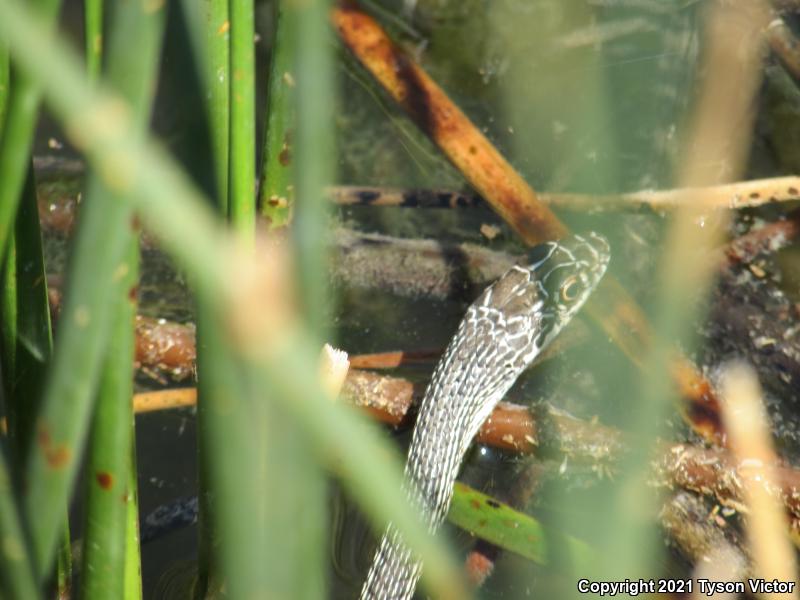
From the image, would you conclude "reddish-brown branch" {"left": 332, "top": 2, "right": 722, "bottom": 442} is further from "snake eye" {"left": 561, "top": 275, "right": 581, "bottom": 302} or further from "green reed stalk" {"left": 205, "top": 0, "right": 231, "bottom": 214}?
"green reed stalk" {"left": 205, "top": 0, "right": 231, "bottom": 214}

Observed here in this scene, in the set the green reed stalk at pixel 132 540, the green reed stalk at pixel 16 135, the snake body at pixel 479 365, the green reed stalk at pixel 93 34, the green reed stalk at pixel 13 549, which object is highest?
the green reed stalk at pixel 93 34

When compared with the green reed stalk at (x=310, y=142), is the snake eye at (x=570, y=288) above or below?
below

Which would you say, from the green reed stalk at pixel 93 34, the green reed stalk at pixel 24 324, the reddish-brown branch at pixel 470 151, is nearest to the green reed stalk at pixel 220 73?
the green reed stalk at pixel 93 34

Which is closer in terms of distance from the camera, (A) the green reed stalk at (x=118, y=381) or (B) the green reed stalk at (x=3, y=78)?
(A) the green reed stalk at (x=118, y=381)

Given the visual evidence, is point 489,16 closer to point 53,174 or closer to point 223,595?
point 53,174

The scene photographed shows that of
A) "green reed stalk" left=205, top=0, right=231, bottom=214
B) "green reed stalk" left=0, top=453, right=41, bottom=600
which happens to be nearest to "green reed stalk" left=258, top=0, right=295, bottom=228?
"green reed stalk" left=205, top=0, right=231, bottom=214

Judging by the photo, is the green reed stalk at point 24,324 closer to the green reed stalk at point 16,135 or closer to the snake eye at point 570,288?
the green reed stalk at point 16,135

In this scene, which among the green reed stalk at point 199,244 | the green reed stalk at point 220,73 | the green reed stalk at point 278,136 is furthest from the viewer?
the green reed stalk at point 278,136
